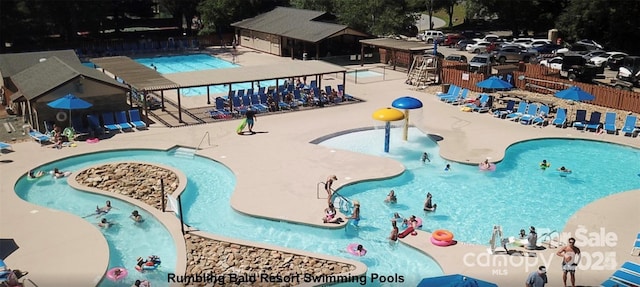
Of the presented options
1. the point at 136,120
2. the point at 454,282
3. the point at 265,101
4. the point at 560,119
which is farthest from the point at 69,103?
the point at 560,119

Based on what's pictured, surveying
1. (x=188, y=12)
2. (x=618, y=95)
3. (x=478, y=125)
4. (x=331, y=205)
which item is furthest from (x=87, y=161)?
(x=188, y=12)

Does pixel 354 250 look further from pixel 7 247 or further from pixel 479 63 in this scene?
pixel 479 63

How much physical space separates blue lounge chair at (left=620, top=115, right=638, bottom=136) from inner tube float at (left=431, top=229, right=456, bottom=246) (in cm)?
1418

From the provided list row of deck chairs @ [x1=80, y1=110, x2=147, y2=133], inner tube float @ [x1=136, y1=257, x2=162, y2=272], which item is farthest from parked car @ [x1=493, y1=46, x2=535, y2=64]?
inner tube float @ [x1=136, y1=257, x2=162, y2=272]

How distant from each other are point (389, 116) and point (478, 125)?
6.33 meters

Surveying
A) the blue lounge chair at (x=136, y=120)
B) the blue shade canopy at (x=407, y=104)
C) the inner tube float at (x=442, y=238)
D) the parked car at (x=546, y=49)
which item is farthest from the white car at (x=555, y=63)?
the blue lounge chair at (x=136, y=120)

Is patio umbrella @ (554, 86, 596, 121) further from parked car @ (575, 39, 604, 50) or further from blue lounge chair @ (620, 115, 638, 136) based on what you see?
parked car @ (575, 39, 604, 50)

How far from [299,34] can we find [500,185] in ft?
85.8

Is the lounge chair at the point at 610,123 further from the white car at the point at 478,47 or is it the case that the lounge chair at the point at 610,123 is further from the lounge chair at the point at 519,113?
A: the white car at the point at 478,47

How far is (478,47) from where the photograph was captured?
48375 millimetres

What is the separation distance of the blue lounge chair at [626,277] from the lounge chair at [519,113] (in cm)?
1474

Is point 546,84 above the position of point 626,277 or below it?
above

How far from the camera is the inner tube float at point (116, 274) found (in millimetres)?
13469

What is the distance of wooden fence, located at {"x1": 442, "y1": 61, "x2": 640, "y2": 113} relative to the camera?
28328 mm
